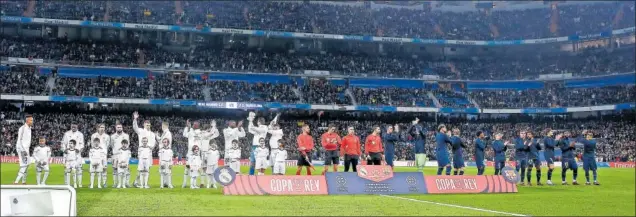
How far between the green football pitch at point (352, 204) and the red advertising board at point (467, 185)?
994 mm

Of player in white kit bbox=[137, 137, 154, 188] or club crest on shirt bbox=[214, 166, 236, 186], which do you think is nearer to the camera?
club crest on shirt bbox=[214, 166, 236, 186]

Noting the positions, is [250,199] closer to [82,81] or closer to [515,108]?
[82,81]

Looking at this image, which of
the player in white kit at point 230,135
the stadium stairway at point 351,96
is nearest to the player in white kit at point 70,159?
the player in white kit at point 230,135

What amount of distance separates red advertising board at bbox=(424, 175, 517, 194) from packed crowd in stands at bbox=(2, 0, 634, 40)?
4532cm

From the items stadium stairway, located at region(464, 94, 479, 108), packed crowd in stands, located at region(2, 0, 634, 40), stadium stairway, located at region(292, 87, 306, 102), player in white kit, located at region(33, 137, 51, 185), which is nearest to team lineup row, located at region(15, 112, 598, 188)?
player in white kit, located at region(33, 137, 51, 185)

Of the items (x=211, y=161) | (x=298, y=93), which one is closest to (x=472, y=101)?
(x=298, y=93)

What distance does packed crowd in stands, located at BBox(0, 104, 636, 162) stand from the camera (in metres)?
51.0

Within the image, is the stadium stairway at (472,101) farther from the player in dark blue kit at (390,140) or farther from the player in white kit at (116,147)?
the player in white kit at (116,147)

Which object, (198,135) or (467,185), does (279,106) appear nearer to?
(198,135)

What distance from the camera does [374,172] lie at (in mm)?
20703

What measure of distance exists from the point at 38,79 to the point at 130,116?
8595 millimetres

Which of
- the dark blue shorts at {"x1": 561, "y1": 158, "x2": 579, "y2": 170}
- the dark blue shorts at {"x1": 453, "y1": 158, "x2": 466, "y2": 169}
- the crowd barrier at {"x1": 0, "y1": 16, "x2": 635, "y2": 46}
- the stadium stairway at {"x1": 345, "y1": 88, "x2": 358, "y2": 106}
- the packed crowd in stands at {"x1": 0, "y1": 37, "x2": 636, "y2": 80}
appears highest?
the crowd barrier at {"x1": 0, "y1": 16, "x2": 635, "y2": 46}

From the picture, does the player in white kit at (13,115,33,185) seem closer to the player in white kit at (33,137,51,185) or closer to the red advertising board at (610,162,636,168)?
the player in white kit at (33,137,51,185)

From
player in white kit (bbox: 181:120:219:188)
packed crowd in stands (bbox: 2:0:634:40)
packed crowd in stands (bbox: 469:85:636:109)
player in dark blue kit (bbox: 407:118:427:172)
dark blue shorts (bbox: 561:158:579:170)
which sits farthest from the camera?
packed crowd in stands (bbox: 469:85:636:109)
